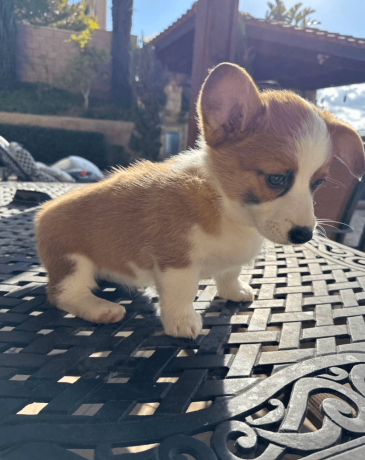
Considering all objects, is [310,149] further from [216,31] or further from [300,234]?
[216,31]

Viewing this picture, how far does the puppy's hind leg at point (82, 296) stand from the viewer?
1.39 meters

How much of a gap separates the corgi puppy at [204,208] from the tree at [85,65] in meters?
16.9

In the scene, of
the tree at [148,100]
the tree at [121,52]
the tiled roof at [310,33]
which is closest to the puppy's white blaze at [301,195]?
the tiled roof at [310,33]

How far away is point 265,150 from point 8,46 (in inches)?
721

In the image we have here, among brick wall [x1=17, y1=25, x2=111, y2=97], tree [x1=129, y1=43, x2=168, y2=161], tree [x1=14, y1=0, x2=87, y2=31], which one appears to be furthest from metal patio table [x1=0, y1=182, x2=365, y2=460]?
tree [x1=14, y1=0, x2=87, y2=31]

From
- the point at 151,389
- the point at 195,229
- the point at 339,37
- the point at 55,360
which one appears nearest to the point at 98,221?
the point at 195,229

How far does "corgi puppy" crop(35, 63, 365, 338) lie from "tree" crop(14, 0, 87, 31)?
1962 cm

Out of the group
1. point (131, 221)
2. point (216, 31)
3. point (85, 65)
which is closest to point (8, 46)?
point (85, 65)

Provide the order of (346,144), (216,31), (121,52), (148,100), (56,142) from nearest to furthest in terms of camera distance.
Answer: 1. (346,144)
2. (216,31)
3. (148,100)
4. (56,142)
5. (121,52)

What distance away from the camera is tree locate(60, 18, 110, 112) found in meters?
16.6

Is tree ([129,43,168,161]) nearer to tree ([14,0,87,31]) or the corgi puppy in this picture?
tree ([14,0,87,31])

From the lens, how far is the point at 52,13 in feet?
63.1

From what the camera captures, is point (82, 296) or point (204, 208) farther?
point (82, 296)

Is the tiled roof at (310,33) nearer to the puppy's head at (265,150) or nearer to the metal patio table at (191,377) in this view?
the metal patio table at (191,377)
